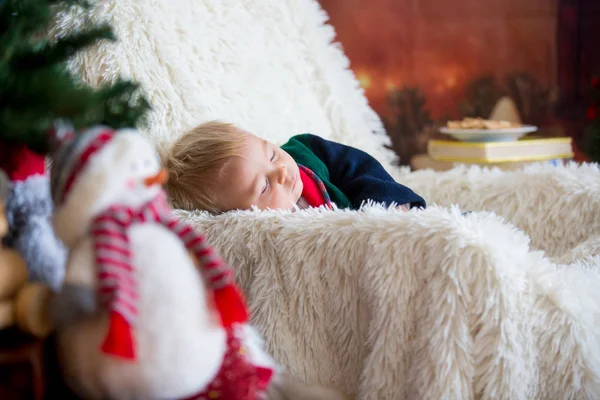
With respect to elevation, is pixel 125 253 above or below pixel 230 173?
above

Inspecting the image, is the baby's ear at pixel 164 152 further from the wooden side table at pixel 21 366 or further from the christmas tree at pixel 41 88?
the wooden side table at pixel 21 366

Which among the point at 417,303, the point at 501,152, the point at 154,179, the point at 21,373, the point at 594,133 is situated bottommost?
the point at 594,133

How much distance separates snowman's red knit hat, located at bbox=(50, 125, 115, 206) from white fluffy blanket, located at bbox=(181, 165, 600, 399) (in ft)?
1.18

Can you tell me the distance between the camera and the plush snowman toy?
52 cm

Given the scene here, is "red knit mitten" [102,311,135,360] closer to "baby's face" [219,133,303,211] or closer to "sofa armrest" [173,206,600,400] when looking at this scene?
"sofa armrest" [173,206,600,400]

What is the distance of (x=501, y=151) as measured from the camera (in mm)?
1737

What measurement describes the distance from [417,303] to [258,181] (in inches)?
16.4

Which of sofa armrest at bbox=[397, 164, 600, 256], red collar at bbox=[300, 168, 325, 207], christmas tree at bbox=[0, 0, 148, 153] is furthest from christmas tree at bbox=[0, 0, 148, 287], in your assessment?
sofa armrest at bbox=[397, 164, 600, 256]

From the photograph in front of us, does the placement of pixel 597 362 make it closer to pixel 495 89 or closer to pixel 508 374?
pixel 508 374

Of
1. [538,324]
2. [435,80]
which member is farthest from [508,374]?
[435,80]

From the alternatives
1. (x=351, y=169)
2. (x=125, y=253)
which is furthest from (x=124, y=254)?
(x=351, y=169)

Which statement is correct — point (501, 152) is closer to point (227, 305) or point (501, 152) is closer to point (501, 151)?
point (501, 151)

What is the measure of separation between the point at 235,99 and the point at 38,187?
0.71 metres

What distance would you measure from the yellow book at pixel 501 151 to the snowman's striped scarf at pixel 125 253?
4.24ft
